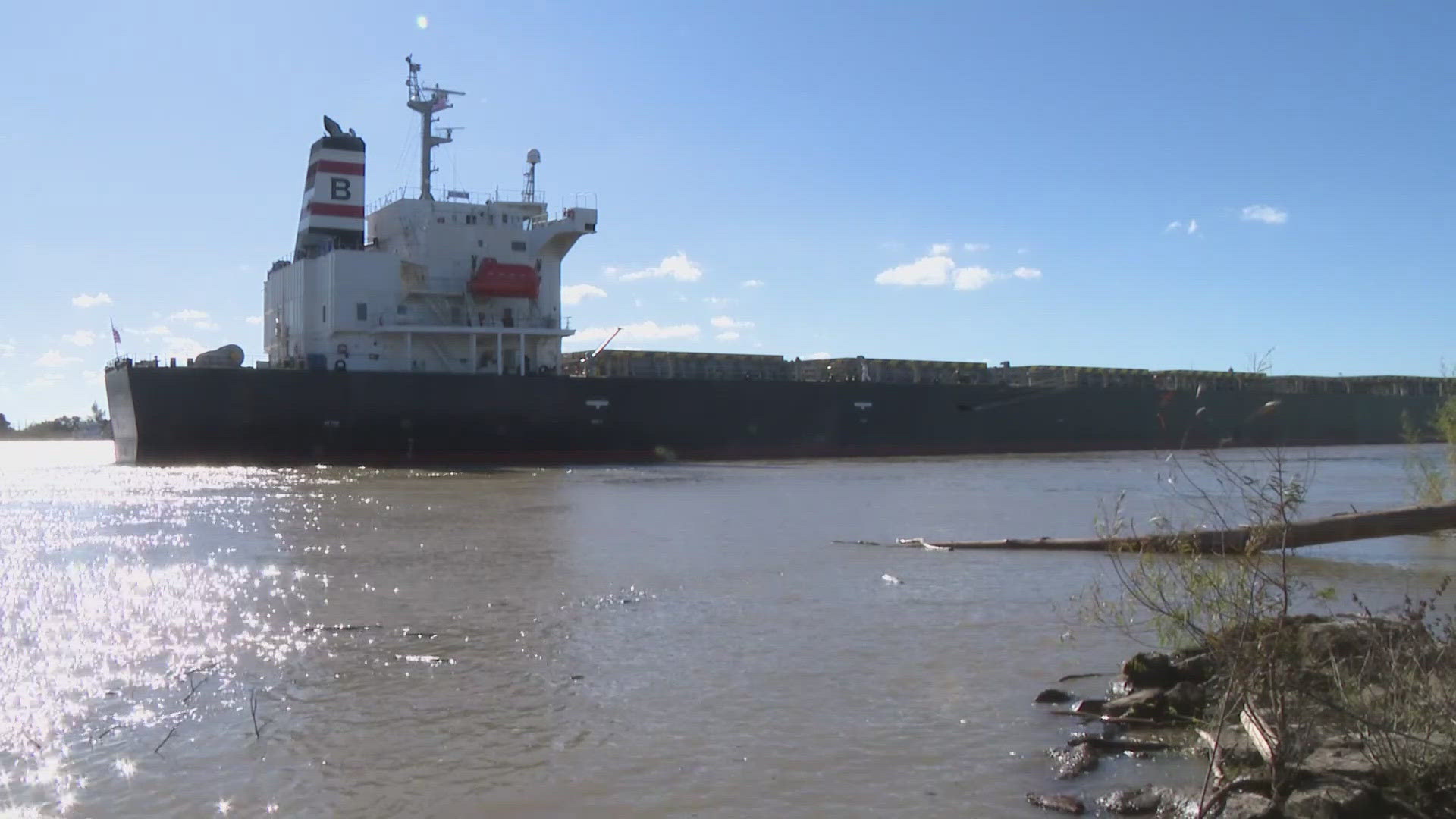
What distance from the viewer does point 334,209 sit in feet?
88.8

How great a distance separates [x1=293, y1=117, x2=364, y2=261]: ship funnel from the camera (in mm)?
26844

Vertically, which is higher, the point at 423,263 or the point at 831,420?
the point at 423,263

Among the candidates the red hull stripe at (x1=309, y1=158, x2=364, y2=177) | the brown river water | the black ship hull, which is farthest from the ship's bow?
the brown river water

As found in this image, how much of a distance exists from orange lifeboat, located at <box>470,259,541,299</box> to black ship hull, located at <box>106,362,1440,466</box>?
223 cm

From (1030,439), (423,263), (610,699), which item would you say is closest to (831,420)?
(1030,439)

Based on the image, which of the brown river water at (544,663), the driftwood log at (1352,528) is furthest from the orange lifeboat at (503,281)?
the driftwood log at (1352,528)

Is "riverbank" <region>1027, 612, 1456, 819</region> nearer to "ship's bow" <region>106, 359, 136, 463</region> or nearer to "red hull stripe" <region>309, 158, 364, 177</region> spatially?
"ship's bow" <region>106, 359, 136, 463</region>

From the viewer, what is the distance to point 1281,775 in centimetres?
385

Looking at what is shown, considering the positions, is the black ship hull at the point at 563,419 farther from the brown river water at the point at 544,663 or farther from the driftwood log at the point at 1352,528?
the driftwood log at the point at 1352,528

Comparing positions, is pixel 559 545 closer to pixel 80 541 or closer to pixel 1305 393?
pixel 80 541

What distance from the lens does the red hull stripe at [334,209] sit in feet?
88.4

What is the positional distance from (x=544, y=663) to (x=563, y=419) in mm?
19743

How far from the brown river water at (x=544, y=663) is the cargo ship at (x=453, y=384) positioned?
9960 millimetres

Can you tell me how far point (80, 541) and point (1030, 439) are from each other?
92.5ft
